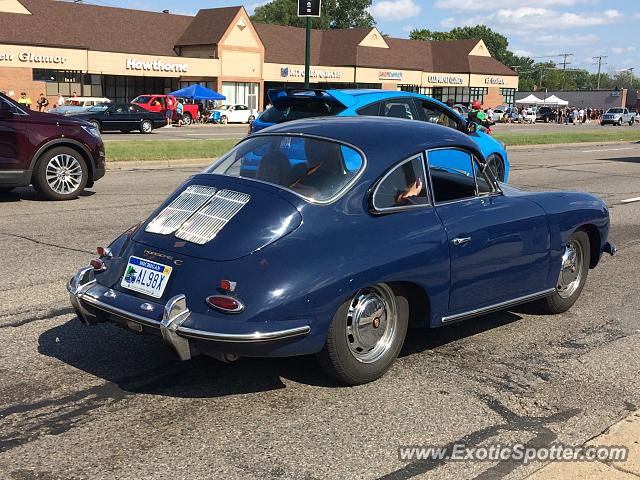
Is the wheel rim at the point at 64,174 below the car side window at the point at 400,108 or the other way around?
below

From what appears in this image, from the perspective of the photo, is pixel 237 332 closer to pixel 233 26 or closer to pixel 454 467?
pixel 454 467

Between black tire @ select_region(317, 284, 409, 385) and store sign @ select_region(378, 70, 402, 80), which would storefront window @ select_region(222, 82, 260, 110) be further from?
black tire @ select_region(317, 284, 409, 385)

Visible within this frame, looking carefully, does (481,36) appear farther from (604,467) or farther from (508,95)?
(604,467)

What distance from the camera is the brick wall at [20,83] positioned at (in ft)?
155

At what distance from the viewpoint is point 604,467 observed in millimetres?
3562

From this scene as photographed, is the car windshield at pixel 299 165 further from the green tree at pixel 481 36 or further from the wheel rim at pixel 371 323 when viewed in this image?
the green tree at pixel 481 36

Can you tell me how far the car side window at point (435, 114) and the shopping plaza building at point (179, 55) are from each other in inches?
1672

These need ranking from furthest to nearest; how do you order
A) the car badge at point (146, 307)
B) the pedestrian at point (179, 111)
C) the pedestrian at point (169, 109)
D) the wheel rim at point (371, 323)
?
the pedestrian at point (179, 111) → the pedestrian at point (169, 109) → the wheel rim at point (371, 323) → the car badge at point (146, 307)

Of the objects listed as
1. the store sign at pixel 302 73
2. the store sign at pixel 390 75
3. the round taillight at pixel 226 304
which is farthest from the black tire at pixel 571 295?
the store sign at pixel 390 75

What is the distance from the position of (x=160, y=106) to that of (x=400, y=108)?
34.0m

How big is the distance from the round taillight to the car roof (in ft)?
4.25

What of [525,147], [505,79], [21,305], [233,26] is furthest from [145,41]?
[21,305]

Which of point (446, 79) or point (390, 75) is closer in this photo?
point (390, 75)

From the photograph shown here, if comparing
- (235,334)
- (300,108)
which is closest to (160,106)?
(300,108)
